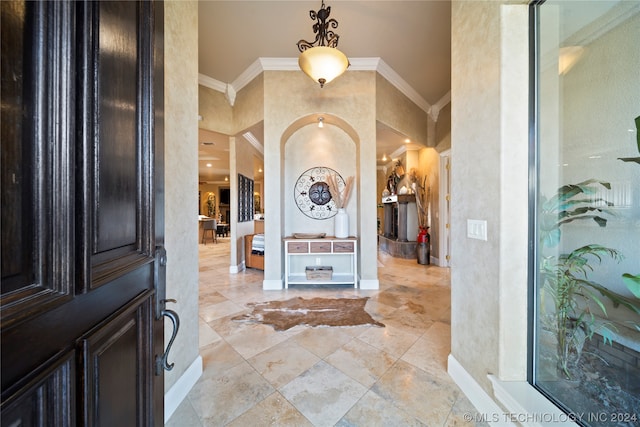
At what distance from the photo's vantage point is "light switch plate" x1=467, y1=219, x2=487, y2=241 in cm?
148

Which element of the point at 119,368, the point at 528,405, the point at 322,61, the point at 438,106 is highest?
the point at 438,106

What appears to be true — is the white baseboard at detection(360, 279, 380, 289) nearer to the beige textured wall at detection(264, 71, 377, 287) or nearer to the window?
the beige textured wall at detection(264, 71, 377, 287)

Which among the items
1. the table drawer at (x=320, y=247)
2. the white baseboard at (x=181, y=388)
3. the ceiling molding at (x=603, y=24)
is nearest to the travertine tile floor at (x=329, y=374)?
the white baseboard at (x=181, y=388)

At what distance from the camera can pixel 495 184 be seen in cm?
140

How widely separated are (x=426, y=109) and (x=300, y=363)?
500 centimetres

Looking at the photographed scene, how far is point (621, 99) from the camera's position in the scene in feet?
4.22

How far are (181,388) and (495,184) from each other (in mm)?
2242

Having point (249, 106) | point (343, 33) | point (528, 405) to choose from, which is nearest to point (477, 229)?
point (528, 405)

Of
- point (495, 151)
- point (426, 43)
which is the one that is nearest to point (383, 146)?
point (426, 43)

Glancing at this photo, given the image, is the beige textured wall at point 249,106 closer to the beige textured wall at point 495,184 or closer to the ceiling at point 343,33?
the ceiling at point 343,33

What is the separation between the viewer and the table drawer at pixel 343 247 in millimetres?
3799

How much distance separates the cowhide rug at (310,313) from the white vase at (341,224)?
1.04 metres

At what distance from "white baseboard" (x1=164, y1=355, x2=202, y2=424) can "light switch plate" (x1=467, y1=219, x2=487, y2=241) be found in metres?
2.04

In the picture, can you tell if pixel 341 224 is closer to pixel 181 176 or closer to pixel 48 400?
pixel 181 176
